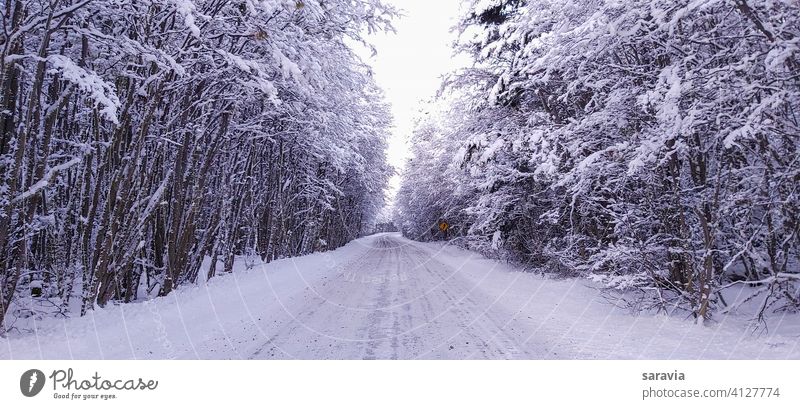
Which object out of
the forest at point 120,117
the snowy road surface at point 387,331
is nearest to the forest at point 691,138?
the snowy road surface at point 387,331

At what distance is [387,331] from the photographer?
17.6ft

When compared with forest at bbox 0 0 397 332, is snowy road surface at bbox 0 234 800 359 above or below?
below

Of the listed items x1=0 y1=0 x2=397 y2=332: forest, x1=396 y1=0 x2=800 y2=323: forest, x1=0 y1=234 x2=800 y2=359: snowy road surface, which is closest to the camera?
x1=396 y1=0 x2=800 y2=323: forest

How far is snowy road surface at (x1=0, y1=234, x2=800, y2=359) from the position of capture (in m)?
4.20

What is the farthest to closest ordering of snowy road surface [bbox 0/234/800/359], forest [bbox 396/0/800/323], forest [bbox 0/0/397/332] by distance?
forest [bbox 0/0/397/332]
snowy road surface [bbox 0/234/800/359]
forest [bbox 396/0/800/323]

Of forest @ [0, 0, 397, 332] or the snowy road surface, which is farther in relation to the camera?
forest @ [0, 0, 397, 332]

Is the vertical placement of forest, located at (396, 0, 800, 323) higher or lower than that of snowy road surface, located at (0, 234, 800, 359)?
higher

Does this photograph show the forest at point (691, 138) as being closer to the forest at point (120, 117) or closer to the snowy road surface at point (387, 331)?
the snowy road surface at point (387, 331)

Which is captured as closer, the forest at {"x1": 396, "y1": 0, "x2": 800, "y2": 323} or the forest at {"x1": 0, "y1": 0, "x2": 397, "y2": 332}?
the forest at {"x1": 396, "y1": 0, "x2": 800, "y2": 323}

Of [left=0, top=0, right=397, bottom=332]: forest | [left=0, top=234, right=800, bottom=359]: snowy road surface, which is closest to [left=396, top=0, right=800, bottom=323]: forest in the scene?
[left=0, top=234, right=800, bottom=359]: snowy road surface

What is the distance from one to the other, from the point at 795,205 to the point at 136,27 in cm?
819

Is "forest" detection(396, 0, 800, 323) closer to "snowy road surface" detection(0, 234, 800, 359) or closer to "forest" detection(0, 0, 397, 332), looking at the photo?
"snowy road surface" detection(0, 234, 800, 359)
